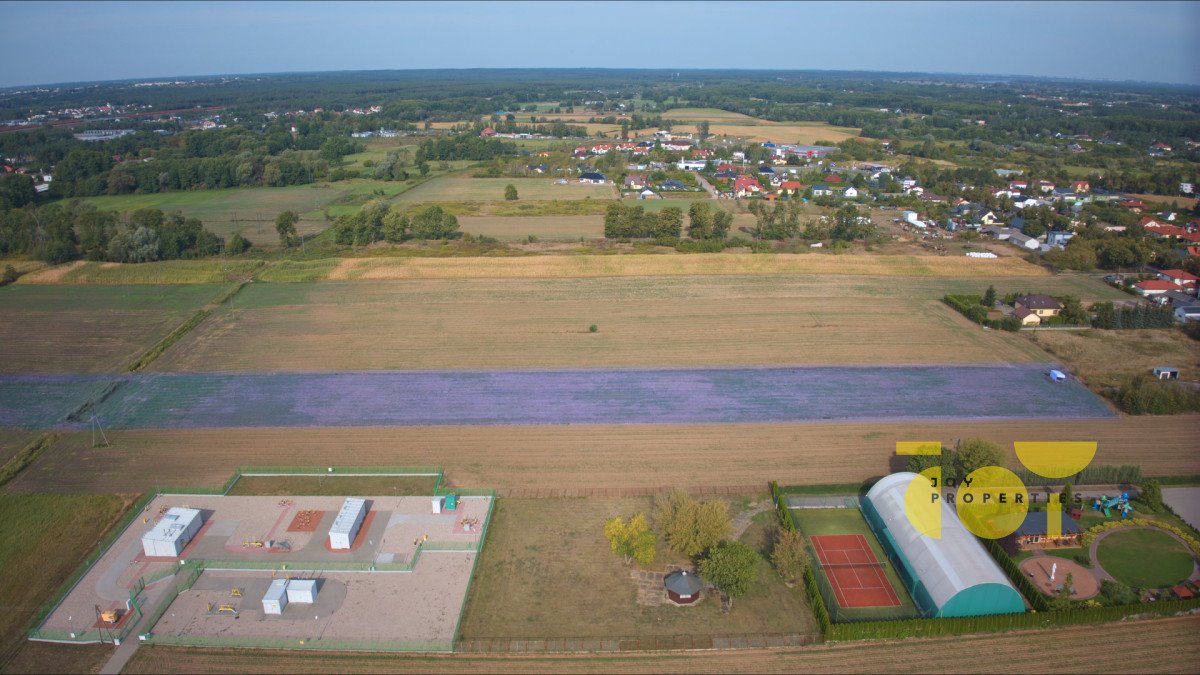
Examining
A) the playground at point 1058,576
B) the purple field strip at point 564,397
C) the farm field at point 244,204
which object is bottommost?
the playground at point 1058,576

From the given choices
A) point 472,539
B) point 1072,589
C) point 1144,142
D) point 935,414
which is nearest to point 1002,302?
point 935,414

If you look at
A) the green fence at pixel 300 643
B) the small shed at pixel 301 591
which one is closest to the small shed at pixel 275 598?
the small shed at pixel 301 591

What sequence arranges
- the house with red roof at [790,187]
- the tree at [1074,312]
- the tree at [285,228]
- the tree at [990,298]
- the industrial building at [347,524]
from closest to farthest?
1. the industrial building at [347,524]
2. the tree at [1074,312]
3. the tree at [990,298]
4. the tree at [285,228]
5. the house with red roof at [790,187]

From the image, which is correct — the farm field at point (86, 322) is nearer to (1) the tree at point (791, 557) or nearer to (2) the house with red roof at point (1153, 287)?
(1) the tree at point (791, 557)

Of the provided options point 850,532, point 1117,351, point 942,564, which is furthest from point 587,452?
point 1117,351

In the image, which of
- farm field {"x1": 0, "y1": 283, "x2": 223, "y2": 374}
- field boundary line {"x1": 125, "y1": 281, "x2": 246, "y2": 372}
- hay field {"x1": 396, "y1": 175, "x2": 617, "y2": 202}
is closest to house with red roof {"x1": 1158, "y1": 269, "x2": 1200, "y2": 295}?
hay field {"x1": 396, "y1": 175, "x2": 617, "y2": 202}

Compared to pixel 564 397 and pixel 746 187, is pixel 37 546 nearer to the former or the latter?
pixel 564 397

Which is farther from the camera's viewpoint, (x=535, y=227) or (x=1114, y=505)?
(x=535, y=227)
